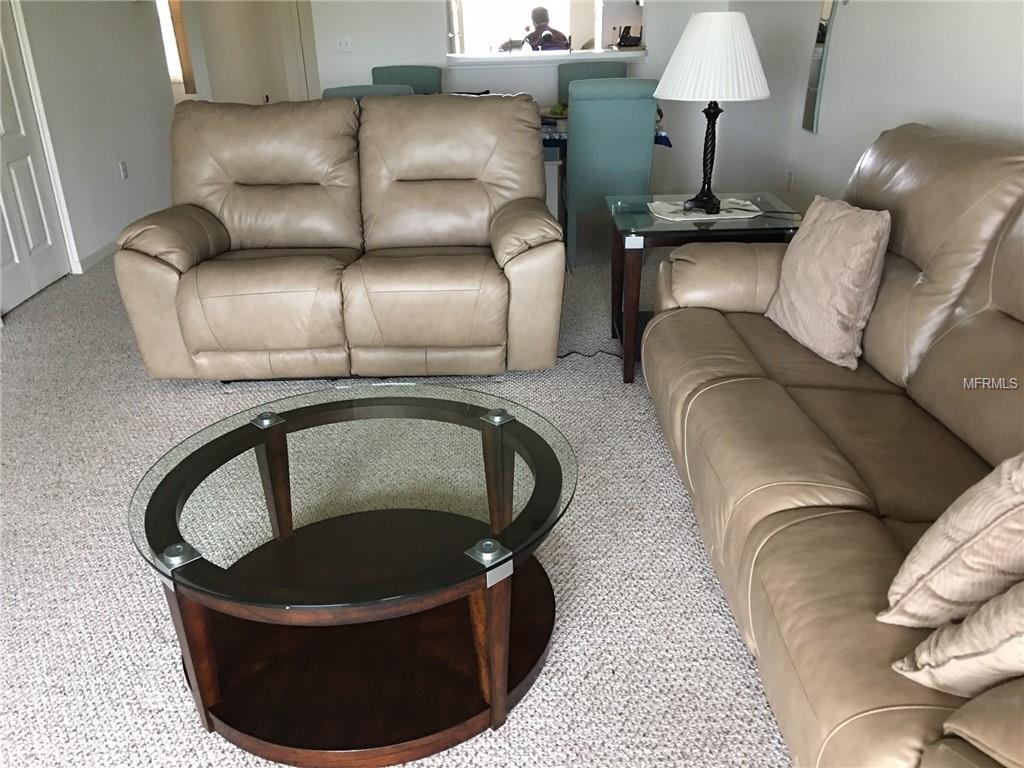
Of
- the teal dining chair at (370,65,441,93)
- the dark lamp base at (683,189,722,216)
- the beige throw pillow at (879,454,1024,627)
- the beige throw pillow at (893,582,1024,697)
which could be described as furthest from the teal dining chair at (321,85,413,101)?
the beige throw pillow at (893,582,1024,697)

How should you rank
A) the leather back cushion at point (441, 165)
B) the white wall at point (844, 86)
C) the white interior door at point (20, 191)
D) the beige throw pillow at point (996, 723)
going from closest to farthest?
the beige throw pillow at point (996, 723) → the white wall at point (844, 86) → the leather back cushion at point (441, 165) → the white interior door at point (20, 191)

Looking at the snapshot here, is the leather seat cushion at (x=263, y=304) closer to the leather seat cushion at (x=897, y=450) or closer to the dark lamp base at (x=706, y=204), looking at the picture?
the dark lamp base at (x=706, y=204)

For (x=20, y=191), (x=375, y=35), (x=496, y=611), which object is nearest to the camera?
(x=496, y=611)

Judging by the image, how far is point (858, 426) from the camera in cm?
168

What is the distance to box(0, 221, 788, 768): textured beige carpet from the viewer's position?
145 cm

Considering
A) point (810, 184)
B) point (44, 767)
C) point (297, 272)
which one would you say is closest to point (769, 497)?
point (44, 767)

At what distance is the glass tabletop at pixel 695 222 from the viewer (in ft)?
8.68

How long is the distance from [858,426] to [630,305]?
1098 mm

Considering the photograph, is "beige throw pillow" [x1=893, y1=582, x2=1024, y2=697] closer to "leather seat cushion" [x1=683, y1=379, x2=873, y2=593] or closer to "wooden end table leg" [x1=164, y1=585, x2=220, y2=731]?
"leather seat cushion" [x1=683, y1=379, x2=873, y2=593]

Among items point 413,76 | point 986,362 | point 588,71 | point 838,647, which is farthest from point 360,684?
point 413,76

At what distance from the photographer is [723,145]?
558 cm

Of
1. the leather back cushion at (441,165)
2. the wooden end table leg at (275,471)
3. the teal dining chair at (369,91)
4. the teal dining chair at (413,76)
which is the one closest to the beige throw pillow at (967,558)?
the wooden end table leg at (275,471)

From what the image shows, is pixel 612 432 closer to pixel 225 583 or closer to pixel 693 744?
pixel 693 744

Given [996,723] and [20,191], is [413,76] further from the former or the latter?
[996,723]
